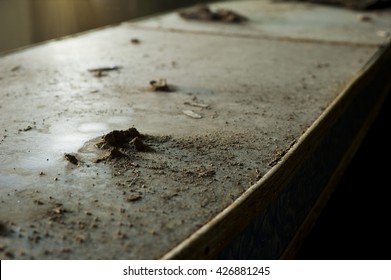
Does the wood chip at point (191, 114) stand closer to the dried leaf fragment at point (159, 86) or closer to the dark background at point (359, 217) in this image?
the dried leaf fragment at point (159, 86)

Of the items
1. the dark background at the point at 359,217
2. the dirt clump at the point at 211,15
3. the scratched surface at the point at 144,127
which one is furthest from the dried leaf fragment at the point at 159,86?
the dirt clump at the point at 211,15

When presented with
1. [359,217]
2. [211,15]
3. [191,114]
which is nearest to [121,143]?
[191,114]

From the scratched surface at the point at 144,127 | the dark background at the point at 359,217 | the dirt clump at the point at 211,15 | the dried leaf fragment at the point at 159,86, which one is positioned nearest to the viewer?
the scratched surface at the point at 144,127

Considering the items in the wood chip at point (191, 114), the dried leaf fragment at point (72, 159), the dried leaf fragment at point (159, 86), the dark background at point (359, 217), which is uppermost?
the dried leaf fragment at point (72, 159)

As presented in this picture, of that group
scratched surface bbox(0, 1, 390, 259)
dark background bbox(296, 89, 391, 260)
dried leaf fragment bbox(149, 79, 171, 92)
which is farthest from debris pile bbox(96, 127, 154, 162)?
dark background bbox(296, 89, 391, 260)

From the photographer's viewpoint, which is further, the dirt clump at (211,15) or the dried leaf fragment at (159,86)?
the dirt clump at (211,15)

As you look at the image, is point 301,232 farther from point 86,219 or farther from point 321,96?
point 86,219

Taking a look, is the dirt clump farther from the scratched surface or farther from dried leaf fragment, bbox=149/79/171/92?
dried leaf fragment, bbox=149/79/171/92

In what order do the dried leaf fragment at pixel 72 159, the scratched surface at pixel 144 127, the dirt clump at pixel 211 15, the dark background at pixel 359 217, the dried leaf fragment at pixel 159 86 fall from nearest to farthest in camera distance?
1. the scratched surface at pixel 144 127
2. the dried leaf fragment at pixel 72 159
3. the dried leaf fragment at pixel 159 86
4. the dark background at pixel 359 217
5. the dirt clump at pixel 211 15

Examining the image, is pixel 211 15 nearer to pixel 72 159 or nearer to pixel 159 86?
pixel 159 86
